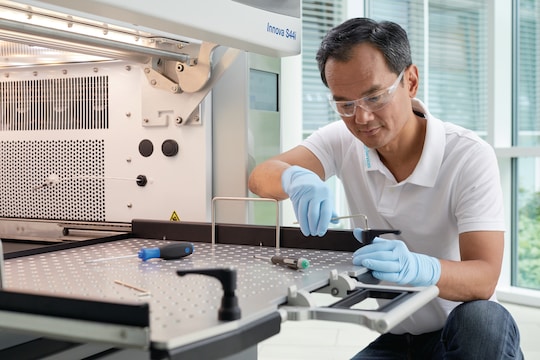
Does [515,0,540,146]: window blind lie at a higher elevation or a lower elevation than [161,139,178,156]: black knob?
higher

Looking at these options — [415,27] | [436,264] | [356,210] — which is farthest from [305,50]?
[436,264]

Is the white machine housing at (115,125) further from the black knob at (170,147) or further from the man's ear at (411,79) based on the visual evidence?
the man's ear at (411,79)

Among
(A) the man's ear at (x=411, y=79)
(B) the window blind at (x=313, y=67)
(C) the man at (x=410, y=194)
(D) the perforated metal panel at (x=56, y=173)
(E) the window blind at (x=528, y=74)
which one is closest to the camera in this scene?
(C) the man at (x=410, y=194)

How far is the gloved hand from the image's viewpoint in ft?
4.06

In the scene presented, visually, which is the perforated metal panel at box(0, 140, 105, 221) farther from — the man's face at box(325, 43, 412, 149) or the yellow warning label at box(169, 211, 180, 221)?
the man's face at box(325, 43, 412, 149)

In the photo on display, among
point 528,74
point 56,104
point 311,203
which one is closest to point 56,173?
point 56,104

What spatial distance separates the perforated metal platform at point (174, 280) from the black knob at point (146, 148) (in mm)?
283

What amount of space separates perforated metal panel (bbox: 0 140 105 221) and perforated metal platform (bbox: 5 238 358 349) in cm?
28

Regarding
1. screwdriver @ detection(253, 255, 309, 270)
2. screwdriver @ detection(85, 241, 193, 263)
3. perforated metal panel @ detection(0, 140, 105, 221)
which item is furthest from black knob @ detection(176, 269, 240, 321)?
perforated metal panel @ detection(0, 140, 105, 221)

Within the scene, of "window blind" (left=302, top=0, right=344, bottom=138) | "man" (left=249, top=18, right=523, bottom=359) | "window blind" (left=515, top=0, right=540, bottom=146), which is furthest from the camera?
"window blind" (left=302, top=0, right=344, bottom=138)

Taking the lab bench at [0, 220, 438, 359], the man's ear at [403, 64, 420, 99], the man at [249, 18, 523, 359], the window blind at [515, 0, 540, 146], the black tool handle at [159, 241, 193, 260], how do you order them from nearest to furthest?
the lab bench at [0, 220, 438, 359], the black tool handle at [159, 241, 193, 260], the man at [249, 18, 523, 359], the man's ear at [403, 64, 420, 99], the window blind at [515, 0, 540, 146]

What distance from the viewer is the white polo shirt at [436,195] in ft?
5.02

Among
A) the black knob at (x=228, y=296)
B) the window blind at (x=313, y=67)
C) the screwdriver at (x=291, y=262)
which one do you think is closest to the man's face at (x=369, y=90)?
the screwdriver at (x=291, y=262)

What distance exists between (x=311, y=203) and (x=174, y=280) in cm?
46
